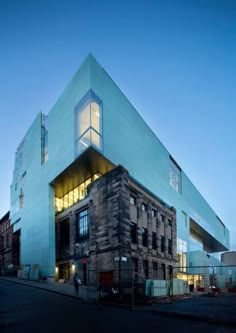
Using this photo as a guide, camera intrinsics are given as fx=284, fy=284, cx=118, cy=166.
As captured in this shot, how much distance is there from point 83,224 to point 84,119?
41.2 feet

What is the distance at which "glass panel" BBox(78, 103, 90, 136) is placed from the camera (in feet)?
107

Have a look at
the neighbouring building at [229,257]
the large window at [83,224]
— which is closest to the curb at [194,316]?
the large window at [83,224]

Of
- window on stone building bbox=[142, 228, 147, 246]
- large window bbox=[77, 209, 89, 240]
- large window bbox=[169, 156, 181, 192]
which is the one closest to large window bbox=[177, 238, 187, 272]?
large window bbox=[169, 156, 181, 192]

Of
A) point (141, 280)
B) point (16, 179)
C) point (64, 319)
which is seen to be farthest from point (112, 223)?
point (16, 179)

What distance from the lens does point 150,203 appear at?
34531 millimetres

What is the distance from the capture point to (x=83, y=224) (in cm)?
3416

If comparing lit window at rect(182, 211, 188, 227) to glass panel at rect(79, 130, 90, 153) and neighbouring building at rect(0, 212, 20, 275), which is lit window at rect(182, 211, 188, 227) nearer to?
neighbouring building at rect(0, 212, 20, 275)

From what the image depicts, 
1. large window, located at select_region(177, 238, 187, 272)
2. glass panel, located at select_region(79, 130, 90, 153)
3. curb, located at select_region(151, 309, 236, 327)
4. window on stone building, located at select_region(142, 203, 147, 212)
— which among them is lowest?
large window, located at select_region(177, 238, 187, 272)

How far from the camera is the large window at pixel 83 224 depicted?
109 feet

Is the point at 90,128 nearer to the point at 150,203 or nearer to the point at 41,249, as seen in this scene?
the point at 150,203

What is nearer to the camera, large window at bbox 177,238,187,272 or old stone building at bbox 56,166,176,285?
old stone building at bbox 56,166,176,285

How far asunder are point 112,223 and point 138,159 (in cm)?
1570

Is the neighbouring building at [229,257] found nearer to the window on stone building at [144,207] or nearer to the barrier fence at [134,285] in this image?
the barrier fence at [134,285]

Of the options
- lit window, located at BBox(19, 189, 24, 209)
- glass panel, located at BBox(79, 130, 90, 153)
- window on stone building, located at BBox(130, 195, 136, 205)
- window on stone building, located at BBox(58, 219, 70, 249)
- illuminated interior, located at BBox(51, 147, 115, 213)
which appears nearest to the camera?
window on stone building, located at BBox(130, 195, 136, 205)
